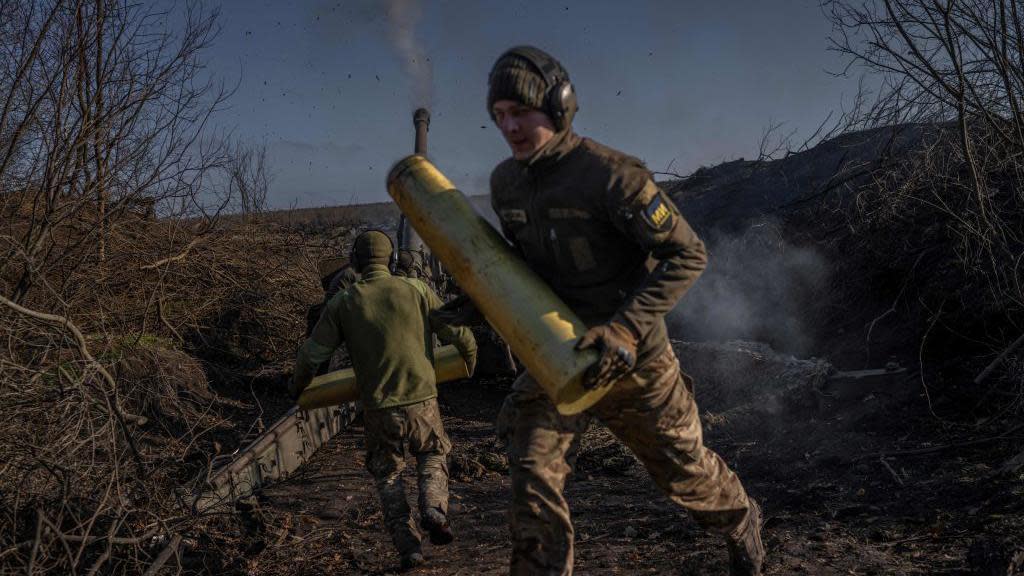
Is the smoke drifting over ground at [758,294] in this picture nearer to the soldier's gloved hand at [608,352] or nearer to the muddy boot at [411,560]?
the muddy boot at [411,560]

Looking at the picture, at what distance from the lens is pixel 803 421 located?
20.3 ft

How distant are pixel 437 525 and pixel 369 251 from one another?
1531 millimetres

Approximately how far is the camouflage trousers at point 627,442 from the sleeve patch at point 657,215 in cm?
49

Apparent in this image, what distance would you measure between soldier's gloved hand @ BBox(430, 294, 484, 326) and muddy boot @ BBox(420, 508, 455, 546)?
1338mm

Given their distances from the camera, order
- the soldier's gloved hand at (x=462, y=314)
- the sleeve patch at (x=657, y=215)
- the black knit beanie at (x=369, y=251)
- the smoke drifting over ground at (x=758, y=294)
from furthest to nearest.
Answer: the smoke drifting over ground at (x=758, y=294)
the black knit beanie at (x=369, y=251)
the soldier's gloved hand at (x=462, y=314)
the sleeve patch at (x=657, y=215)

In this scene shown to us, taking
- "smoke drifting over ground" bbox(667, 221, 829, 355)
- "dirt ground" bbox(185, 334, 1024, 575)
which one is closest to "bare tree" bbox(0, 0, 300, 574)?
"dirt ground" bbox(185, 334, 1024, 575)

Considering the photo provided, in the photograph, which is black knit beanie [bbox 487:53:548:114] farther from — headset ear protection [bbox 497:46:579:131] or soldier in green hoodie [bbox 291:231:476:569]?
soldier in green hoodie [bbox 291:231:476:569]

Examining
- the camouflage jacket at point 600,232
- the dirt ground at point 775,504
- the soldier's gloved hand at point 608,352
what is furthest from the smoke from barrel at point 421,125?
the soldier's gloved hand at point 608,352

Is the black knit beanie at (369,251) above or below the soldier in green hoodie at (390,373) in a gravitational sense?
above

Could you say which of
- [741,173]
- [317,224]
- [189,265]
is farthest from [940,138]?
[317,224]

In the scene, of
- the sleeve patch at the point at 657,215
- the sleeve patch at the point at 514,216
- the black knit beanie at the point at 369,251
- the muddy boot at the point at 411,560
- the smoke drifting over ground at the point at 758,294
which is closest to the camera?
the sleeve patch at the point at 657,215

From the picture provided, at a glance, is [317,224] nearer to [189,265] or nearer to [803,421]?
[189,265]

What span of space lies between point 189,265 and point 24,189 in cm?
255

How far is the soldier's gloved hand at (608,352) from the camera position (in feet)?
8.21
